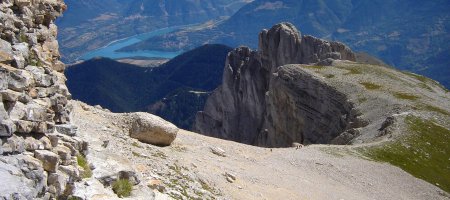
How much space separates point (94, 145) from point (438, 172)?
141 feet

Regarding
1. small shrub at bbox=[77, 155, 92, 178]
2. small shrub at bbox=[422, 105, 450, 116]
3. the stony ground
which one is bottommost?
small shrub at bbox=[422, 105, 450, 116]

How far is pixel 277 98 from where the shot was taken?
107 m

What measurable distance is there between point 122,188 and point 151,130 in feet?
46.9

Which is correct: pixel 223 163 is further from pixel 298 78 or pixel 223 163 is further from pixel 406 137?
pixel 298 78

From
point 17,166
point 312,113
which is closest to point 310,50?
point 312,113

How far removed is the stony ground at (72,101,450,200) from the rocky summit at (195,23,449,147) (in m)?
15.4

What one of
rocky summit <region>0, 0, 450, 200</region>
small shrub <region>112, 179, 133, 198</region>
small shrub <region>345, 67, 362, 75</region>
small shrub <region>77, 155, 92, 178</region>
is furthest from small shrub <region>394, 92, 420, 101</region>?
small shrub <region>77, 155, 92, 178</region>

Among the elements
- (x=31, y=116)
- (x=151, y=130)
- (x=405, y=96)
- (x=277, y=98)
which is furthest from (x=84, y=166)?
(x=277, y=98)

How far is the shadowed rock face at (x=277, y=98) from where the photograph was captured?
300ft

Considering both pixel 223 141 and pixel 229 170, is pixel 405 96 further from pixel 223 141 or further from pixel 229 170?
pixel 229 170

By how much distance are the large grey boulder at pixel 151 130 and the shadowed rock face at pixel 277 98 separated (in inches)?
1962

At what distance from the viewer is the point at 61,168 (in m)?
18.1

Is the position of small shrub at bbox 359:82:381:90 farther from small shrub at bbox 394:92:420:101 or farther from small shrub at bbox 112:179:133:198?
small shrub at bbox 112:179:133:198

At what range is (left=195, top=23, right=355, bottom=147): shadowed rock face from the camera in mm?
91312
